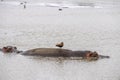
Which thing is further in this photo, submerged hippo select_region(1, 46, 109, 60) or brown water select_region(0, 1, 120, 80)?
submerged hippo select_region(1, 46, 109, 60)

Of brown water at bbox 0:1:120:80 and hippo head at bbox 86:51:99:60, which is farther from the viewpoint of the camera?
hippo head at bbox 86:51:99:60

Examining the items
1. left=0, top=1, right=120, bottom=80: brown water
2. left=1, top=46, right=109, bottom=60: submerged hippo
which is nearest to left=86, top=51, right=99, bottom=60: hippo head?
left=1, top=46, right=109, bottom=60: submerged hippo

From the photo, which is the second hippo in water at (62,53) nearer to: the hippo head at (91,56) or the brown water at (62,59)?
the hippo head at (91,56)

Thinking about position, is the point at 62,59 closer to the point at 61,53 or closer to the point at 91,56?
the point at 61,53

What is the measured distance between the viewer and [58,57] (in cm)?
2017

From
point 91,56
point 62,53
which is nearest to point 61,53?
point 62,53

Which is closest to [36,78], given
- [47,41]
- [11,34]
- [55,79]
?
[55,79]

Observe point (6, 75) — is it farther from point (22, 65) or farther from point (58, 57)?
point (58, 57)

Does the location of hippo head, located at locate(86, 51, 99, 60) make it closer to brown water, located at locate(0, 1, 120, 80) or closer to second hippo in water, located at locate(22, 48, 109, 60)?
second hippo in water, located at locate(22, 48, 109, 60)

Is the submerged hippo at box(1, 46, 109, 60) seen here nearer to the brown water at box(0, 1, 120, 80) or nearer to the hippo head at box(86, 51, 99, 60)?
the hippo head at box(86, 51, 99, 60)

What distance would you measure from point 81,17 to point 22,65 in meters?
26.3

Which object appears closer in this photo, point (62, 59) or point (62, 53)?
point (62, 59)

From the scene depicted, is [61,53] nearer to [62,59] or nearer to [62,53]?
[62,53]

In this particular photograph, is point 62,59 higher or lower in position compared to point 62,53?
lower
